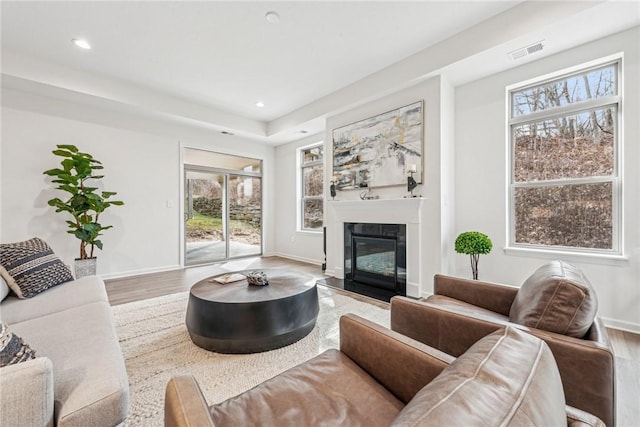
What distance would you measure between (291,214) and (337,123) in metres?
2.42

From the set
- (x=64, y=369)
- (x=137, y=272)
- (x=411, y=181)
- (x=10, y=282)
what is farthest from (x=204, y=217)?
(x=64, y=369)

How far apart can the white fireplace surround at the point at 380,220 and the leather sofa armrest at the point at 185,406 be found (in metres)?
3.05

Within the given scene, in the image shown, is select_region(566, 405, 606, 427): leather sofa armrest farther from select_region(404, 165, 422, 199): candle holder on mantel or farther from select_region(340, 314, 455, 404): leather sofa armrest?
select_region(404, 165, 422, 199): candle holder on mantel

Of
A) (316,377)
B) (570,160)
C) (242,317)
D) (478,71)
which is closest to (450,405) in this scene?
(316,377)

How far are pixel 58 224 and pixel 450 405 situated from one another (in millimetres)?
5202

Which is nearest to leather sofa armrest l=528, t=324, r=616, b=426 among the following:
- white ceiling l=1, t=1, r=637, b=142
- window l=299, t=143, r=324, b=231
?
white ceiling l=1, t=1, r=637, b=142

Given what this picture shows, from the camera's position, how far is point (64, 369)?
107 centimetres

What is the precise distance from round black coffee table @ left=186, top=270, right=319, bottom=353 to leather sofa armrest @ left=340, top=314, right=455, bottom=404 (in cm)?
89

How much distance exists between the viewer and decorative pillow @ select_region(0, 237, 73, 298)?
6.60 feet

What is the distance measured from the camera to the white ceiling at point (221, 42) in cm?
249

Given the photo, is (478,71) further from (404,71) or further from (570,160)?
(570,160)

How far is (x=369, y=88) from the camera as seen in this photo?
12.2 ft

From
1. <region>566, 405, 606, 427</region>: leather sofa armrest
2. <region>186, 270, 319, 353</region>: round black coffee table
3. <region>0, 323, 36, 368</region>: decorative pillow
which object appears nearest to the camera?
<region>566, 405, 606, 427</region>: leather sofa armrest

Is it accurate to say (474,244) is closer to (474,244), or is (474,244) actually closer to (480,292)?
(474,244)
